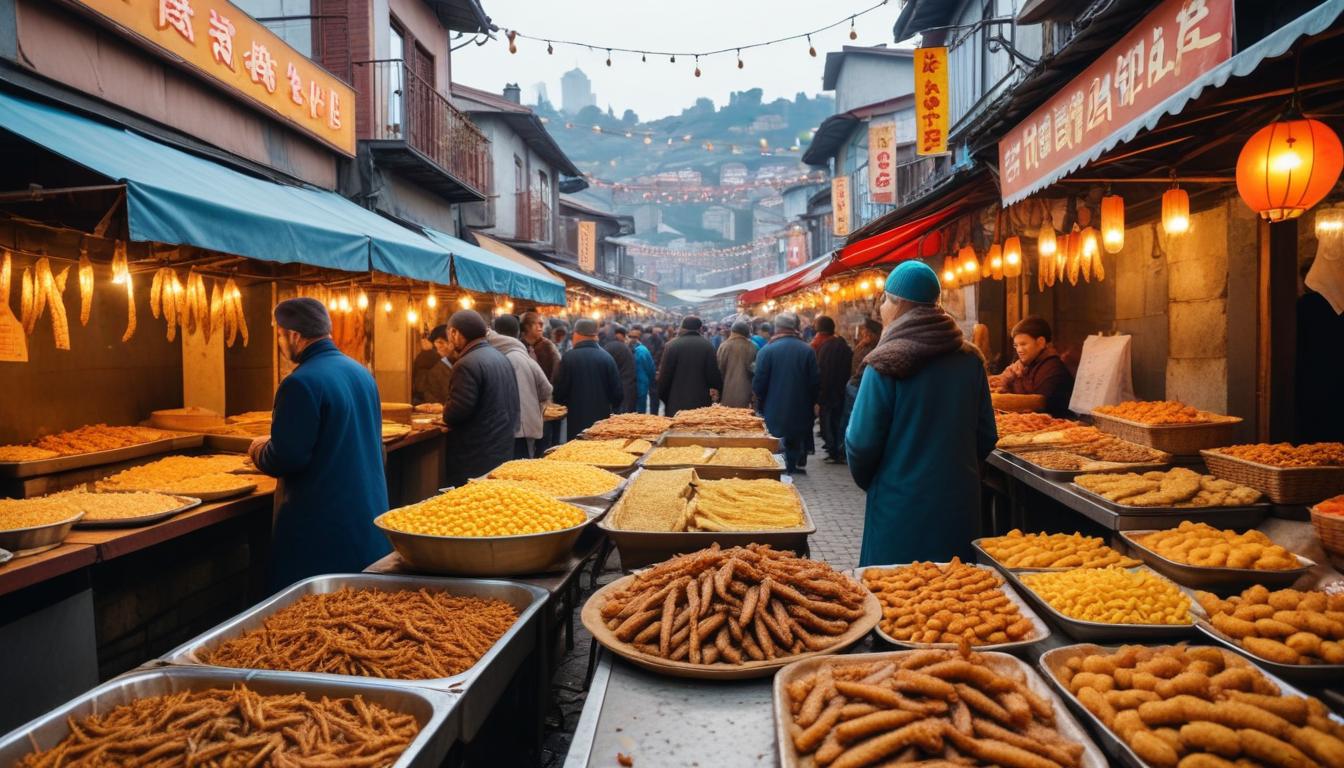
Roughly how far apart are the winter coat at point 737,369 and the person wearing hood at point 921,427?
304 inches

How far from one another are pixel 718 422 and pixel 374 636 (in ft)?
17.8

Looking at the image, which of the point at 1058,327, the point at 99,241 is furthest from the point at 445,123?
the point at 1058,327

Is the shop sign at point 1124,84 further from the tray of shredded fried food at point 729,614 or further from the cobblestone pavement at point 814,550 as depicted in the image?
the cobblestone pavement at point 814,550

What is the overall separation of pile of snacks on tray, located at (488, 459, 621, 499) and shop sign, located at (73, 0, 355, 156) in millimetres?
5128

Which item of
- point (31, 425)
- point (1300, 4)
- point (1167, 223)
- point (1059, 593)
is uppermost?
point (1300, 4)

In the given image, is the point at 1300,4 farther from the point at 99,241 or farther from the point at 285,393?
the point at 99,241

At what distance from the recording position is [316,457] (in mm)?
4012

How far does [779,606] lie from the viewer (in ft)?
8.25

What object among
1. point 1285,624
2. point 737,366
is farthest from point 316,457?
point 737,366

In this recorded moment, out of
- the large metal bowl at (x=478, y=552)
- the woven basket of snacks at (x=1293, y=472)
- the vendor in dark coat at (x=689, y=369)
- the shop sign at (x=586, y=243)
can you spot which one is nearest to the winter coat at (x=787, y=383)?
the vendor in dark coat at (x=689, y=369)

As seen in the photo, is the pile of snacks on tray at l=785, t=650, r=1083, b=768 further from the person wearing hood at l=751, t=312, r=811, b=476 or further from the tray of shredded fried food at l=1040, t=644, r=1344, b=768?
the person wearing hood at l=751, t=312, r=811, b=476

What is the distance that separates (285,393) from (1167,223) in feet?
18.3

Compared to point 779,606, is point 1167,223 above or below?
above

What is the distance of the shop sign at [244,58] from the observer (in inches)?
266
